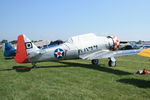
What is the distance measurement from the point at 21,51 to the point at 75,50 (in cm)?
407

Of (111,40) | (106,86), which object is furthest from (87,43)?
(106,86)

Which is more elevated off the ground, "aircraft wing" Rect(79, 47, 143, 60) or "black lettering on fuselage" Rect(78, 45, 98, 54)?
"black lettering on fuselage" Rect(78, 45, 98, 54)

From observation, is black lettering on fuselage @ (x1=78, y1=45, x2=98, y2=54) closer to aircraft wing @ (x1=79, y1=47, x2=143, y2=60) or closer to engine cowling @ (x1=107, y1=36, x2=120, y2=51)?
aircraft wing @ (x1=79, y1=47, x2=143, y2=60)

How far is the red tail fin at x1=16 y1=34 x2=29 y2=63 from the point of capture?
10391 millimetres

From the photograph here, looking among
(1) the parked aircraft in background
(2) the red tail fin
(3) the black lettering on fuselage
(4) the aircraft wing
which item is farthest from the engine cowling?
(1) the parked aircraft in background

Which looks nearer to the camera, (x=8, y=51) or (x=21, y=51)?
(x=21, y=51)

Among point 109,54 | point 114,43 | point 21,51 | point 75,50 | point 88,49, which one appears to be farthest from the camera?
point 114,43

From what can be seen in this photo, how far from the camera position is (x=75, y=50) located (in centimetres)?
1266

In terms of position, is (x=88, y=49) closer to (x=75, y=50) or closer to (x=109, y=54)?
(x=75, y=50)

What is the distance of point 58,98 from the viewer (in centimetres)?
535

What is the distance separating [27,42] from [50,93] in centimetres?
573

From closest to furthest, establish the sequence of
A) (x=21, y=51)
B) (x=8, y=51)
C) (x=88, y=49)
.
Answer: (x=21, y=51)
(x=88, y=49)
(x=8, y=51)

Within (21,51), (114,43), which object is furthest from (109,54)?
(21,51)

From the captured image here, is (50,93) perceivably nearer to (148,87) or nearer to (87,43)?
(148,87)
